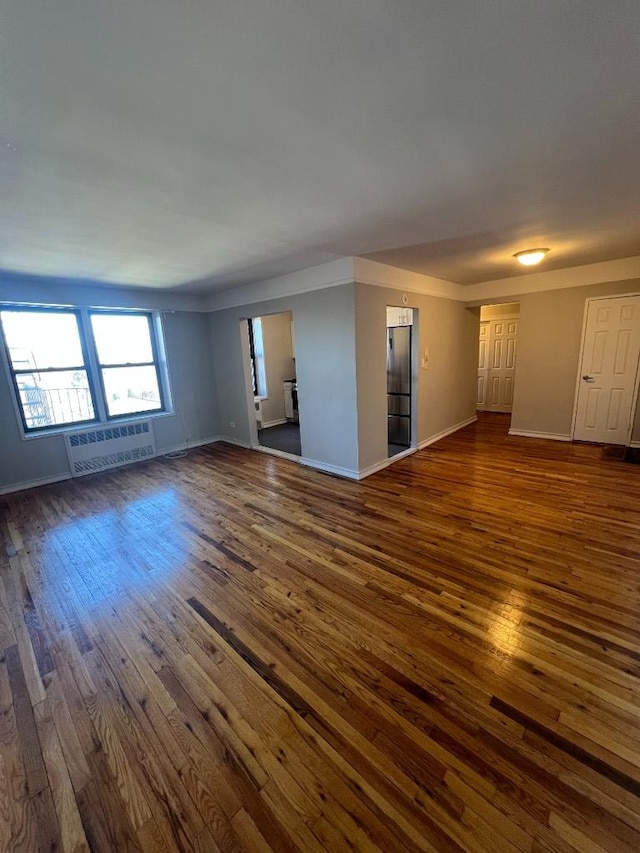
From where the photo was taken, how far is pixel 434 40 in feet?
3.51

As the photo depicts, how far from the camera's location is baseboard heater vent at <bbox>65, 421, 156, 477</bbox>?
473cm

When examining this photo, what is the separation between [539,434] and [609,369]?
1.32 m

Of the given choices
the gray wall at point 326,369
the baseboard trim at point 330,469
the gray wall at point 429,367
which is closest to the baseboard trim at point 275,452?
the baseboard trim at point 330,469

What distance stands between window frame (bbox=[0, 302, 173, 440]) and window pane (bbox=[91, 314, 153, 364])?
0.06m

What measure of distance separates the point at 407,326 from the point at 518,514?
2961mm

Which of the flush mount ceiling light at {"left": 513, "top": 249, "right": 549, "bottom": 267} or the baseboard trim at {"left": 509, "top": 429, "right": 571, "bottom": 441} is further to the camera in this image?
the baseboard trim at {"left": 509, "top": 429, "right": 571, "bottom": 441}

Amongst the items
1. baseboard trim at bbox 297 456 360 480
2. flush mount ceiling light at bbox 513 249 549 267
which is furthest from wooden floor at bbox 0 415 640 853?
flush mount ceiling light at bbox 513 249 549 267

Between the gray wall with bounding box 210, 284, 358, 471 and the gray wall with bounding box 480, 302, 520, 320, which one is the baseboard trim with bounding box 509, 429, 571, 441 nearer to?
the gray wall with bounding box 480, 302, 520, 320

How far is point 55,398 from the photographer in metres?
4.69

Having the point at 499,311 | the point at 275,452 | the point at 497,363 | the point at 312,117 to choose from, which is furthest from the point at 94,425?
the point at 499,311

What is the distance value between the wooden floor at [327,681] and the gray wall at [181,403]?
1.51 metres

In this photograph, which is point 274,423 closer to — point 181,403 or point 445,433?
point 181,403

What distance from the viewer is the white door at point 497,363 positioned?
7234 mm

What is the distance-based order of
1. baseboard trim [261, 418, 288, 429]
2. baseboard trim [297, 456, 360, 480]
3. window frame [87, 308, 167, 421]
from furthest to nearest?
baseboard trim [261, 418, 288, 429] < window frame [87, 308, 167, 421] < baseboard trim [297, 456, 360, 480]
